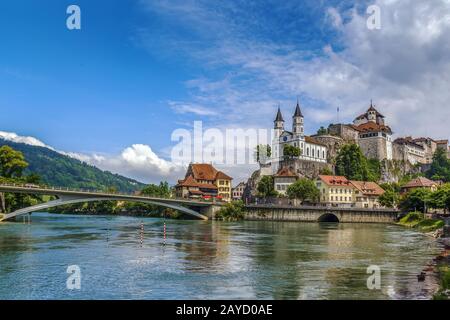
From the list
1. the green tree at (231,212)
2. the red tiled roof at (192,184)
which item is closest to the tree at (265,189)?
the green tree at (231,212)

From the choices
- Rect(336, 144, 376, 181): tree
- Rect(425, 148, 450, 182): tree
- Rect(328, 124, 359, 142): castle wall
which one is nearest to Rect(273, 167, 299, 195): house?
Rect(336, 144, 376, 181): tree

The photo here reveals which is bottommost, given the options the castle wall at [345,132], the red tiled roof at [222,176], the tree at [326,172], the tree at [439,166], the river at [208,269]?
the river at [208,269]

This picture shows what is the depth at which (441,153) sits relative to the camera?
148500 mm

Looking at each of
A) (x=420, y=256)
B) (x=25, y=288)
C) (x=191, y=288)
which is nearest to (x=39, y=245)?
(x=25, y=288)

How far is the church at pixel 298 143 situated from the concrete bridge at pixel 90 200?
114ft

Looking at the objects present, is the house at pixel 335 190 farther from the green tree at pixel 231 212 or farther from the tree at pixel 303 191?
the green tree at pixel 231 212

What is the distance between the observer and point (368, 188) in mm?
120875

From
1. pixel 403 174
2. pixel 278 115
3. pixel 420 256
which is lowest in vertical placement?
pixel 420 256

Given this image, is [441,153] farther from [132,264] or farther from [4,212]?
[132,264]

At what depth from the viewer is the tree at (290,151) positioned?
12788cm

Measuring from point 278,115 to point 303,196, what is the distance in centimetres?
4178

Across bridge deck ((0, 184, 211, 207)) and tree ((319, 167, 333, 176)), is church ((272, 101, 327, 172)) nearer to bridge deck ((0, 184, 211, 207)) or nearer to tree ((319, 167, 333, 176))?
tree ((319, 167, 333, 176))

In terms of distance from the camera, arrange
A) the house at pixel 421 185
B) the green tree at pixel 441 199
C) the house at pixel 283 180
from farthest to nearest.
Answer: the house at pixel 283 180 < the house at pixel 421 185 < the green tree at pixel 441 199

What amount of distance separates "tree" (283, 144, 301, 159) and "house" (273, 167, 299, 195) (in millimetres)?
6036
